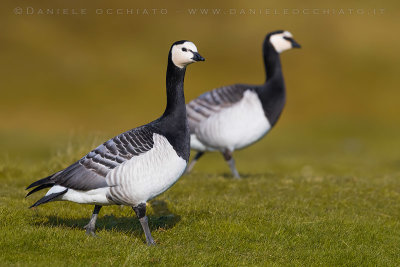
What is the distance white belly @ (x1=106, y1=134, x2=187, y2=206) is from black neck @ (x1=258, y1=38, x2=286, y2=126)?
24.8 feet

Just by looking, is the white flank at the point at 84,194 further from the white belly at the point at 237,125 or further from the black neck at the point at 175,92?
the white belly at the point at 237,125

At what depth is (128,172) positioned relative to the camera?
8352 mm

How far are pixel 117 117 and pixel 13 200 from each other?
111 feet

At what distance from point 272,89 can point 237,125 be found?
69.4 inches

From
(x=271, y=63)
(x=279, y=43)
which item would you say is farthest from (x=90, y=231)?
(x=279, y=43)

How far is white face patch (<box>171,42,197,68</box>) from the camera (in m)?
9.03

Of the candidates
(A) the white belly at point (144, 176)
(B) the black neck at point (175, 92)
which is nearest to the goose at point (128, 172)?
(A) the white belly at point (144, 176)

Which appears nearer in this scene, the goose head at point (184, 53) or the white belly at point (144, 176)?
the white belly at point (144, 176)

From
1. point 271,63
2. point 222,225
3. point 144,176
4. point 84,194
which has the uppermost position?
point 144,176

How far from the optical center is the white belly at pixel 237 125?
606 inches

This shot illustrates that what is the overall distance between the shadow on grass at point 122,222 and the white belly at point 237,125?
4950 mm

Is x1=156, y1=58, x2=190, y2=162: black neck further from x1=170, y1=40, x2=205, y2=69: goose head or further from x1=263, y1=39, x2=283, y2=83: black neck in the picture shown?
x1=263, y1=39, x2=283, y2=83: black neck

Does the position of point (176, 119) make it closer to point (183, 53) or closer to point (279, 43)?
point (183, 53)

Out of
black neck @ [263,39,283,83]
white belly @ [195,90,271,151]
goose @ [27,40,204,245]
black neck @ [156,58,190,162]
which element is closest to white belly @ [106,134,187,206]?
goose @ [27,40,204,245]
